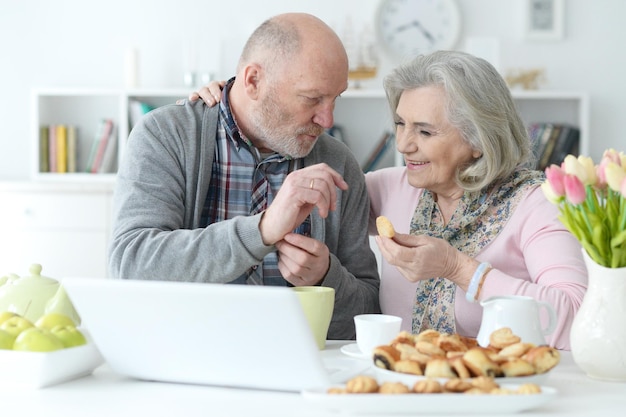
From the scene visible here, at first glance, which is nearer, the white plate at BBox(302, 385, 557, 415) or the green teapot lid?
the white plate at BBox(302, 385, 557, 415)

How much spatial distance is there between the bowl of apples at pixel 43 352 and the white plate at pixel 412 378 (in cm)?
42

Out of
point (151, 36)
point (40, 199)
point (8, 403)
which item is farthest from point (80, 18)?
point (8, 403)

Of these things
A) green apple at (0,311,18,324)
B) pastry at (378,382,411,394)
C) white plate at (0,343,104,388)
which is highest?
green apple at (0,311,18,324)

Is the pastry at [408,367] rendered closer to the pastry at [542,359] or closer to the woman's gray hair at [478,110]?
the pastry at [542,359]

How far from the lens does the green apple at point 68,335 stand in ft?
4.00

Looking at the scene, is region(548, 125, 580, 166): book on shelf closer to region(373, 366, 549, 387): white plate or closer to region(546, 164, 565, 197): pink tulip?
region(546, 164, 565, 197): pink tulip

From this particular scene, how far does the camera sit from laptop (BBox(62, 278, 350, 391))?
→ 3.49 feet

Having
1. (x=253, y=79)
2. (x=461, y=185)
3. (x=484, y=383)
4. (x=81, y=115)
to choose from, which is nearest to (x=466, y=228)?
(x=461, y=185)

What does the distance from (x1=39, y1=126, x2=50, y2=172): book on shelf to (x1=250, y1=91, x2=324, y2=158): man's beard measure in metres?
2.67

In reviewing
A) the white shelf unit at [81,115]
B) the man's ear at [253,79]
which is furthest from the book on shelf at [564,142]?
the man's ear at [253,79]

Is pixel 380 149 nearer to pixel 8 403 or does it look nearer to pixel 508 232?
pixel 508 232

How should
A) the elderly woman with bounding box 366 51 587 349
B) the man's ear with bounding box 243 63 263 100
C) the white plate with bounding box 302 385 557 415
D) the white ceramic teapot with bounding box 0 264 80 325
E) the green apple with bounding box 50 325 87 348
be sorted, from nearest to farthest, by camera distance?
the white plate with bounding box 302 385 557 415, the green apple with bounding box 50 325 87 348, the white ceramic teapot with bounding box 0 264 80 325, the elderly woman with bounding box 366 51 587 349, the man's ear with bounding box 243 63 263 100

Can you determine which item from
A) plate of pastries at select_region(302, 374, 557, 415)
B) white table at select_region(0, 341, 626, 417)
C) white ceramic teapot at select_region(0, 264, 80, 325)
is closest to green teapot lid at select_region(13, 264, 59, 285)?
white ceramic teapot at select_region(0, 264, 80, 325)

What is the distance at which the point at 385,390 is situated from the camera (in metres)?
1.03
